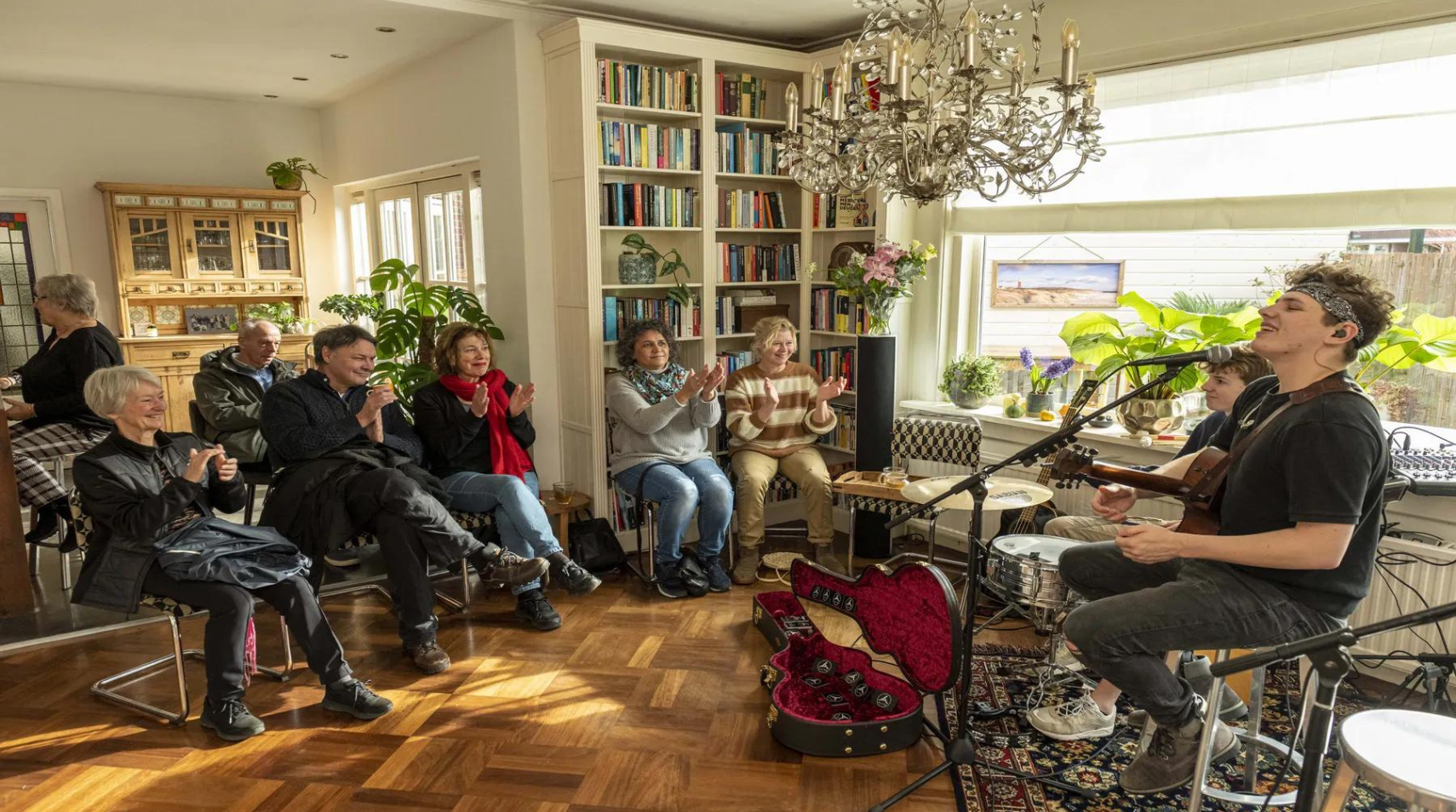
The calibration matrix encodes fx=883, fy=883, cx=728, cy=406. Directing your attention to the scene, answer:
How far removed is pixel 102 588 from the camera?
109 inches

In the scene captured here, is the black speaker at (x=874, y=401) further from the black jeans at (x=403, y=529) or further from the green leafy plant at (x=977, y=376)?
the black jeans at (x=403, y=529)

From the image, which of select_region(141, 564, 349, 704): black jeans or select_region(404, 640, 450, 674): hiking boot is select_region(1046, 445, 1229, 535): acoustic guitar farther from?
select_region(141, 564, 349, 704): black jeans

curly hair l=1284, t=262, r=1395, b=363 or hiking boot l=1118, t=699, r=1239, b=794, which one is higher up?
curly hair l=1284, t=262, r=1395, b=363

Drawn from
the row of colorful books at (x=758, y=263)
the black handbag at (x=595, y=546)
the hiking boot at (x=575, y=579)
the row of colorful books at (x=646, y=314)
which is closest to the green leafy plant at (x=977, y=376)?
the row of colorful books at (x=758, y=263)

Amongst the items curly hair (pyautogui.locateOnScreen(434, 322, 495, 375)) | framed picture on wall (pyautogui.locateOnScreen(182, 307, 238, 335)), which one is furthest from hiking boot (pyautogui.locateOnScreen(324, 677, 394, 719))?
framed picture on wall (pyautogui.locateOnScreen(182, 307, 238, 335))

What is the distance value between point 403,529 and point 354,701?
0.64 metres

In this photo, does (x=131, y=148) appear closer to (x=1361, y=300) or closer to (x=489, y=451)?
(x=489, y=451)

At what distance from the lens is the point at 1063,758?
105 inches

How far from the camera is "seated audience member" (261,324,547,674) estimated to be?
3.22m

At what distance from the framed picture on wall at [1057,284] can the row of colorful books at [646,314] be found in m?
1.58

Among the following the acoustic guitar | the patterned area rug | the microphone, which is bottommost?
the patterned area rug

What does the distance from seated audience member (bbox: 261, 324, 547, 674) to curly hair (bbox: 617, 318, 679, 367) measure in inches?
47.4

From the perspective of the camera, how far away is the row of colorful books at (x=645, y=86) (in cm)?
425

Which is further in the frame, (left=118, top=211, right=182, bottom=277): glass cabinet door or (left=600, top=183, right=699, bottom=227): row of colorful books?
(left=118, top=211, right=182, bottom=277): glass cabinet door
